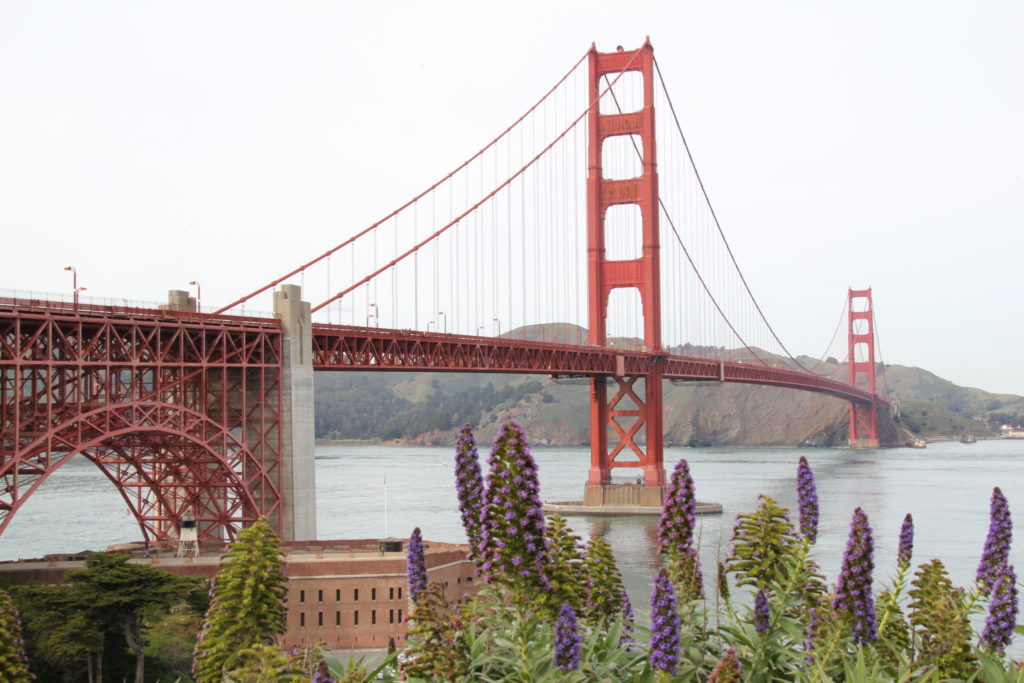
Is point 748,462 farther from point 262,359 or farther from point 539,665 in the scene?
point 539,665

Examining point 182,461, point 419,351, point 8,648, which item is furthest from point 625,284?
point 8,648

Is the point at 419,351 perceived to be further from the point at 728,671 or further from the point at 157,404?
the point at 728,671

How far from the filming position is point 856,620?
20.9ft

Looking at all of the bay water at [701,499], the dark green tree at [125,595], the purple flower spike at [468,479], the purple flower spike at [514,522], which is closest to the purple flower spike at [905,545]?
the purple flower spike at [514,522]

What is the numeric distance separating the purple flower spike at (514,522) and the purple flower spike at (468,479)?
473 mm

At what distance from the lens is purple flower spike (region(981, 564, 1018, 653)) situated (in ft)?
22.0

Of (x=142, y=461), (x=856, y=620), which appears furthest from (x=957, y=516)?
(x=856, y=620)

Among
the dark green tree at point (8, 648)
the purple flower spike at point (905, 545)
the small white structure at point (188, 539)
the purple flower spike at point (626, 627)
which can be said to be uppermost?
the purple flower spike at point (905, 545)

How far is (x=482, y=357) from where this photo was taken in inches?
2212

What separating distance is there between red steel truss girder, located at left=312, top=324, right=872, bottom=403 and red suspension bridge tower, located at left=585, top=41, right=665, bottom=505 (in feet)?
5.74

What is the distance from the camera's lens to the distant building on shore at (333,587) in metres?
33.3

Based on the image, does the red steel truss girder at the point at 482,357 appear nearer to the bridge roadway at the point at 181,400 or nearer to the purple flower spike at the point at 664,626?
the bridge roadway at the point at 181,400

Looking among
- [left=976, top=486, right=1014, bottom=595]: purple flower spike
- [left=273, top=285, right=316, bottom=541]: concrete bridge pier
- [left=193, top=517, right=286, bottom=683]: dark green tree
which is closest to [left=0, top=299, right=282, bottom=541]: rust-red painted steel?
[left=273, top=285, right=316, bottom=541]: concrete bridge pier

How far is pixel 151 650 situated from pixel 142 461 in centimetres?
973
